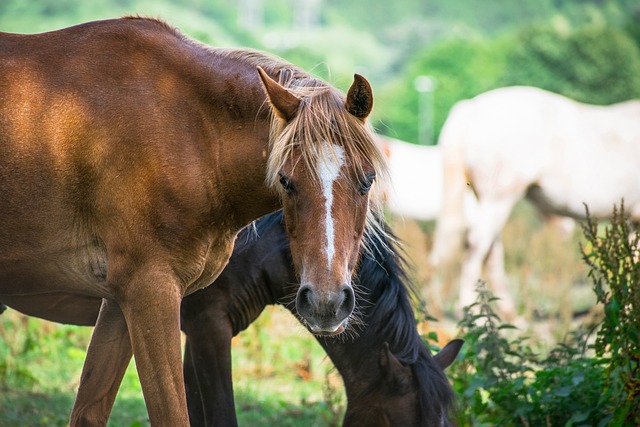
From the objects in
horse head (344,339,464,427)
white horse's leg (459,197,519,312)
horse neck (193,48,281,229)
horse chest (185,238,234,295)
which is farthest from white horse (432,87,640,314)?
horse neck (193,48,281,229)

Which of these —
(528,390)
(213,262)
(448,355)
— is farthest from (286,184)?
(528,390)

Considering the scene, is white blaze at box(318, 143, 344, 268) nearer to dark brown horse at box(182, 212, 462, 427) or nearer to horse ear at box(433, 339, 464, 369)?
dark brown horse at box(182, 212, 462, 427)

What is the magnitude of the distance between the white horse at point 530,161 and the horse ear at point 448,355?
5.30 meters

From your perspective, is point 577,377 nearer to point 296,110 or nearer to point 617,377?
point 617,377

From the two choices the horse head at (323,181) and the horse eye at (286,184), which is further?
the horse eye at (286,184)

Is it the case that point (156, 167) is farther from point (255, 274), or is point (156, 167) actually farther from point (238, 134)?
point (255, 274)

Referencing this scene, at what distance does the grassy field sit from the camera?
5.75 metres

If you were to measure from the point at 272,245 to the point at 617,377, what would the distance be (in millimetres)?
1806

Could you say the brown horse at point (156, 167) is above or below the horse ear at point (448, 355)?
above

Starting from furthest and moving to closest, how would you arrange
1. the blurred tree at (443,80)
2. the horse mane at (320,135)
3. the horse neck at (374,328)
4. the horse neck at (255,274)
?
the blurred tree at (443,80)
the horse neck at (255,274)
the horse neck at (374,328)
the horse mane at (320,135)

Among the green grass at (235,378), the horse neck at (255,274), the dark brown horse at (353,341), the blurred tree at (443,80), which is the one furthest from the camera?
the blurred tree at (443,80)

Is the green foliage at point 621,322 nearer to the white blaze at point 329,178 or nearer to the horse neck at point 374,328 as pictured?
the horse neck at point 374,328

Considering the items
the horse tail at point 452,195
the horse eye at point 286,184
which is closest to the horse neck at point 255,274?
the horse eye at point 286,184

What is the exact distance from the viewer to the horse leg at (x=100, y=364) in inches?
160
